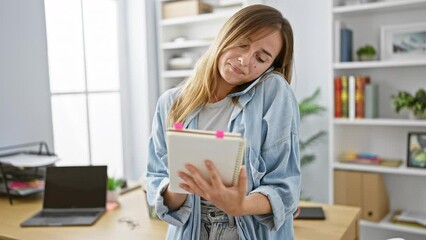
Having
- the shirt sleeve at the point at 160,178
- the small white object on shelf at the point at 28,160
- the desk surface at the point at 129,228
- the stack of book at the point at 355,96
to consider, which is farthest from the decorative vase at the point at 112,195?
the stack of book at the point at 355,96

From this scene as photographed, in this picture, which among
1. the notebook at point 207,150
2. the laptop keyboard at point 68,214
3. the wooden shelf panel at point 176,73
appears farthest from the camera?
the wooden shelf panel at point 176,73

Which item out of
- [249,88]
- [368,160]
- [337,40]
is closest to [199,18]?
[337,40]

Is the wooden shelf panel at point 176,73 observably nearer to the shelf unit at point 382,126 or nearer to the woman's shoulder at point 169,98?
the shelf unit at point 382,126

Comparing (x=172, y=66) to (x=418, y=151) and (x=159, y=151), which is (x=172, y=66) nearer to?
(x=418, y=151)

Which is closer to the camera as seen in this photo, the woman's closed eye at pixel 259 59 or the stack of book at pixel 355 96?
the woman's closed eye at pixel 259 59

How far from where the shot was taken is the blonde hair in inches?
40.7

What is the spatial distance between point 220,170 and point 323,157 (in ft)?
7.47

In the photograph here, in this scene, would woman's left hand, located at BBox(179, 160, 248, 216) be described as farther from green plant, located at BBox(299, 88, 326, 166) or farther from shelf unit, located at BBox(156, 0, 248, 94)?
shelf unit, located at BBox(156, 0, 248, 94)

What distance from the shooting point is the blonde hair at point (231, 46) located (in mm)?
1033

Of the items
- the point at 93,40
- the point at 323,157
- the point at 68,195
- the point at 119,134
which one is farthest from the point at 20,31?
the point at 323,157

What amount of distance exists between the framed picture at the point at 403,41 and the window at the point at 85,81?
191cm

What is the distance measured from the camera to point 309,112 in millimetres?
2826

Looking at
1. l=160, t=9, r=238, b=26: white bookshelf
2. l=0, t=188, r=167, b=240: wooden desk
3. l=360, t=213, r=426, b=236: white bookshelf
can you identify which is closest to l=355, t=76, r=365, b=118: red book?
l=360, t=213, r=426, b=236: white bookshelf

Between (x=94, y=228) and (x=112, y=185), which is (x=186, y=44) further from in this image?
(x=94, y=228)
